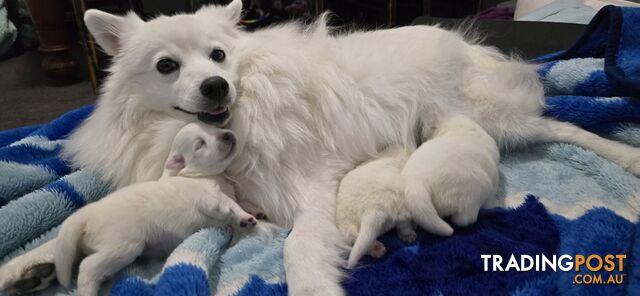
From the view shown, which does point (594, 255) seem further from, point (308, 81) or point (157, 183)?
point (157, 183)

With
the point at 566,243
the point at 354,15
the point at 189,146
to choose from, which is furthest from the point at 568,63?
the point at 354,15

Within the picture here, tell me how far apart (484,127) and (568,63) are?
477 mm

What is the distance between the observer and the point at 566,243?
1.10 meters

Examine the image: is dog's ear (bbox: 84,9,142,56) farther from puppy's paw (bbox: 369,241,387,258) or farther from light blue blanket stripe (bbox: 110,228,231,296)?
puppy's paw (bbox: 369,241,387,258)

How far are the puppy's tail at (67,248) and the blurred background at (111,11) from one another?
177cm

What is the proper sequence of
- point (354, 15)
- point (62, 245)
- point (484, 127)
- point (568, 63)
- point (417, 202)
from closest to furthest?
point (62, 245), point (417, 202), point (484, 127), point (568, 63), point (354, 15)

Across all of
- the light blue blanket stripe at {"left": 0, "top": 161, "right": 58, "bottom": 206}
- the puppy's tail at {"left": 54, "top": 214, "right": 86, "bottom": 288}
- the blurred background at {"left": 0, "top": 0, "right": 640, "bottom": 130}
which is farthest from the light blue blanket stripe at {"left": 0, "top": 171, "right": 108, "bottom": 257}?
the blurred background at {"left": 0, "top": 0, "right": 640, "bottom": 130}

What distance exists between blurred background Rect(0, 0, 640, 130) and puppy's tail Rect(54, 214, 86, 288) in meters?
1.77

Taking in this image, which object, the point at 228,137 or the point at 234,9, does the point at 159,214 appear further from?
the point at 234,9

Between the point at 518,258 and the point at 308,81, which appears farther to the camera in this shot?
the point at 308,81

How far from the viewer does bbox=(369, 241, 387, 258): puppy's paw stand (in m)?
1.11

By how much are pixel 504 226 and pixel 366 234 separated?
42 cm

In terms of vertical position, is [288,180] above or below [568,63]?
below

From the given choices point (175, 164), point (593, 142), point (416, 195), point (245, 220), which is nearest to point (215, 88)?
point (175, 164)
